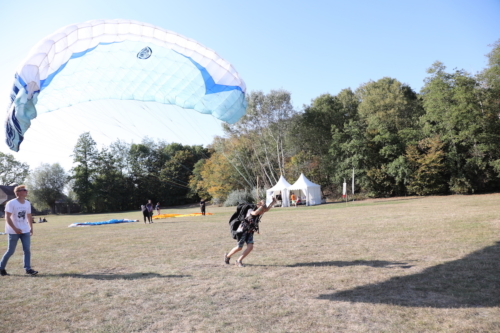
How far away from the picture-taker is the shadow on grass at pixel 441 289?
4012 mm

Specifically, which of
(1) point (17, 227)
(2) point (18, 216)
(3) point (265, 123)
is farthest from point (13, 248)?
(3) point (265, 123)

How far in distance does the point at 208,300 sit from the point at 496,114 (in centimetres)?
3717

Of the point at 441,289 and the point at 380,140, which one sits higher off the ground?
the point at 380,140

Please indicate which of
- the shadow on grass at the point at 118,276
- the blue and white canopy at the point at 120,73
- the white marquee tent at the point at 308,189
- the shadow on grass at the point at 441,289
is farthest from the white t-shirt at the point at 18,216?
the white marquee tent at the point at 308,189

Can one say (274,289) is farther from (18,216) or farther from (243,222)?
(18,216)

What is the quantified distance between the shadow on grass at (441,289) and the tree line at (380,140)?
22.1 metres

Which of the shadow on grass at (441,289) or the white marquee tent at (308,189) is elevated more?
the white marquee tent at (308,189)

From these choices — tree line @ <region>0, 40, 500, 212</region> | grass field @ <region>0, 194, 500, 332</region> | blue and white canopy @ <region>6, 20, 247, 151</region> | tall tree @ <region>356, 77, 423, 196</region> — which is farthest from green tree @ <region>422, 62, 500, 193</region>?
blue and white canopy @ <region>6, 20, 247, 151</region>

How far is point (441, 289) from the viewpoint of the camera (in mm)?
4465

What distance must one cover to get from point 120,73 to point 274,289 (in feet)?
21.8

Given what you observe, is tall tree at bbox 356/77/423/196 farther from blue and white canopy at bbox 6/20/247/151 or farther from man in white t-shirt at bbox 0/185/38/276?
Result: man in white t-shirt at bbox 0/185/38/276

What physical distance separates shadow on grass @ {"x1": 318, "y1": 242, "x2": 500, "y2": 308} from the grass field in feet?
0.04

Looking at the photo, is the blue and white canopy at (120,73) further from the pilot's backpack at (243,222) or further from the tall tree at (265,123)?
the tall tree at (265,123)

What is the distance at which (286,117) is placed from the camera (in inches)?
1537
